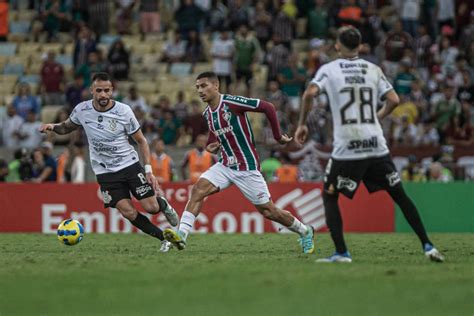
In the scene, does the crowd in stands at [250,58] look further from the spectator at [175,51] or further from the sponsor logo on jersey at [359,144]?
the sponsor logo on jersey at [359,144]

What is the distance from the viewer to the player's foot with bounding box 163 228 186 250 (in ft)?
44.4

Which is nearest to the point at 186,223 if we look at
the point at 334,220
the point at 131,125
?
the point at 131,125

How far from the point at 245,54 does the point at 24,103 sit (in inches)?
215

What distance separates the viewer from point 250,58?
27422 millimetres

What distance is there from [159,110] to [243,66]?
2.44 metres

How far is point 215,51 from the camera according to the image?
27688mm

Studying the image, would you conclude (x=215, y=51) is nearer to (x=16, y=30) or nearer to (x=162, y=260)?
(x=16, y=30)

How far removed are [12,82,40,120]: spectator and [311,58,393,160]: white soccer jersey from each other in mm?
16263

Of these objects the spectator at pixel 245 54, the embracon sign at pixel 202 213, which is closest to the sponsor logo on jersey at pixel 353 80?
the embracon sign at pixel 202 213

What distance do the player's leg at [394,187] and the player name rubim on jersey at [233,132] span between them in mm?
2343

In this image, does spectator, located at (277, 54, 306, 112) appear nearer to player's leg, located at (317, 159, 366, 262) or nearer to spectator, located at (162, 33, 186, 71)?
spectator, located at (162, 33, 186, 71)

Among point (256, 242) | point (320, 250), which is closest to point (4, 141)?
point (256, 242)

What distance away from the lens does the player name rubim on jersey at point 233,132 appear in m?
13.8

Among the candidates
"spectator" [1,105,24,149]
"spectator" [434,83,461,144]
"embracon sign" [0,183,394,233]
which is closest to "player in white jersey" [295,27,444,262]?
"embracon sign" [0,183,394,233]
